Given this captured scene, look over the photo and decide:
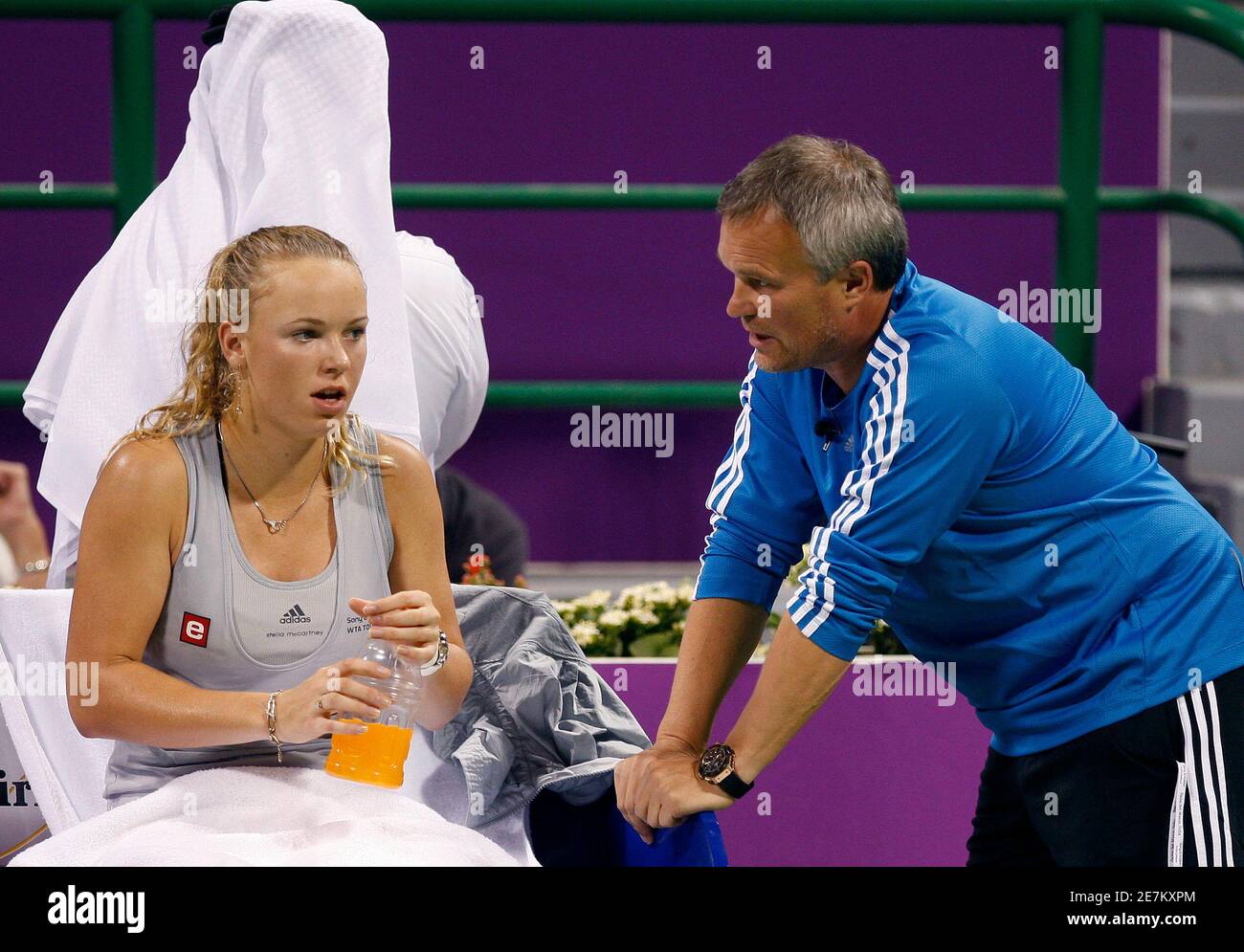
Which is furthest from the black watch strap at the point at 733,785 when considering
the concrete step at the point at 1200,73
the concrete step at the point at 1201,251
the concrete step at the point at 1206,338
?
the concrete step at the point at 1200,73

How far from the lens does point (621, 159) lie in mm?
3465

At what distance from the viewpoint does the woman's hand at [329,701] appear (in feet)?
4.59

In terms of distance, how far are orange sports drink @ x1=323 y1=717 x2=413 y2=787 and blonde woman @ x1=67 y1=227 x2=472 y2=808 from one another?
46mm

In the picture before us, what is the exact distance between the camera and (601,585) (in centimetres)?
323

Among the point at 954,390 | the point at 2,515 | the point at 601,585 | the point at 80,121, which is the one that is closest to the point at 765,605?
the point at 954,390

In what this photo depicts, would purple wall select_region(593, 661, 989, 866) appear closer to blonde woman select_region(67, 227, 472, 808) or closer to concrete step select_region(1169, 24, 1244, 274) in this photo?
blonde woman select_region(67, 227, 472, 808)

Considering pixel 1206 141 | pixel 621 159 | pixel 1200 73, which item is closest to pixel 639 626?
pixel 621 159

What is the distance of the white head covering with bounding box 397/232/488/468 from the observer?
2080mm

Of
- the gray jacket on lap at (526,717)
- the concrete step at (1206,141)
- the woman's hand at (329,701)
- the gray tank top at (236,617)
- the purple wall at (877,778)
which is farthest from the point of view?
the concrete step at (1206,141)

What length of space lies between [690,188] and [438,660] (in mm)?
1151

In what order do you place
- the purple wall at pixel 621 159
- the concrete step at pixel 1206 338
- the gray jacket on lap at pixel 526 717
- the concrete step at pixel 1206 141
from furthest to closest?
1. the concrete step at pixel 1206 141
2. the concrete step at pixel 1206 338
3. the purple wall at pixel 621 159
4. the gray jacket on lap at pixel 526 717

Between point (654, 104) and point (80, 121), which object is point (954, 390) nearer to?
point (654, 104)

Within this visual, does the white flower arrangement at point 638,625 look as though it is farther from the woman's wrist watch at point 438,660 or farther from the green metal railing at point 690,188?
the woman's wrist watch at point 438,660

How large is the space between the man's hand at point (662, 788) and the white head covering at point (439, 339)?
71 centimetres
